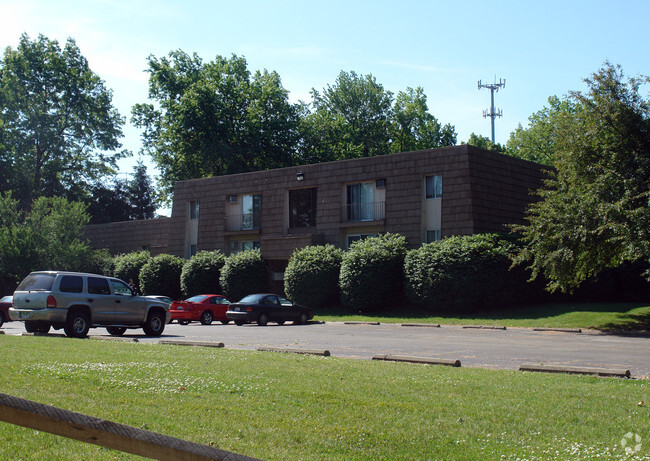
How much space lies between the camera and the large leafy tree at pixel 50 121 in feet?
213

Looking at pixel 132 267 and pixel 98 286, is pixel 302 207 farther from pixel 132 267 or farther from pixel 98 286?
pixel 98 286

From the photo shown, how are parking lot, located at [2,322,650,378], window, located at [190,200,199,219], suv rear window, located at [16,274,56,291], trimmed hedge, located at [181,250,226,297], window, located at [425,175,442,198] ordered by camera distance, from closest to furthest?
parking lot, located at [2,322,650,378], suv rear window, located at [16,274,56,291], window, located at [425,175,442,198], trimmed hedge, located at [181,250,226,297], window, located at [190,200,199,219]

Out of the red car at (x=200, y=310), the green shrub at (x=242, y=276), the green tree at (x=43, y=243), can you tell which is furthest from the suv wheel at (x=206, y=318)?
the green tree at (x=43, y=243)

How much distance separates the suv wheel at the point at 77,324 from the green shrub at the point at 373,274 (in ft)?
51.5

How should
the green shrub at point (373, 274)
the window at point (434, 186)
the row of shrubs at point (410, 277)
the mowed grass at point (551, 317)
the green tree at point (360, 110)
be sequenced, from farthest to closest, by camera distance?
the green tree at point (360, 110)
the window at point (434, 186)
the green shrub at point (373, 274)
the row of shrubs at point (410, 277)
the mowed grass at point (551, 317)

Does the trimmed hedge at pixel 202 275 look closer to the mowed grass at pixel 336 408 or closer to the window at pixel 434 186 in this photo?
the window at pixel 434 186

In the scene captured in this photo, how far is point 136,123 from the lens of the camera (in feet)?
212

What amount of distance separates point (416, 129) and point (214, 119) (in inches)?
906

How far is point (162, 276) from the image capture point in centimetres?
4328

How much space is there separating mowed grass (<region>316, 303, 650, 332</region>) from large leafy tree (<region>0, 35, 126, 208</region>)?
4410 centimetres

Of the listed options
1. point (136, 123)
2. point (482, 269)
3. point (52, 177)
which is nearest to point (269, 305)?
point (482, 269)

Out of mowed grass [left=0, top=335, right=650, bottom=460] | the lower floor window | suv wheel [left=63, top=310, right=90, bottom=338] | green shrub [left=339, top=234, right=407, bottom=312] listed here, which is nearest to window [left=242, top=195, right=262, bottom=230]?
the lower floor window

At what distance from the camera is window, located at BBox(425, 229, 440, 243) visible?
35.6 metres

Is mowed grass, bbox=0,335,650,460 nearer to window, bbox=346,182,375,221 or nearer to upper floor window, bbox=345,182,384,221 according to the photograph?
upper floor window, bbox=345,182,384,221
